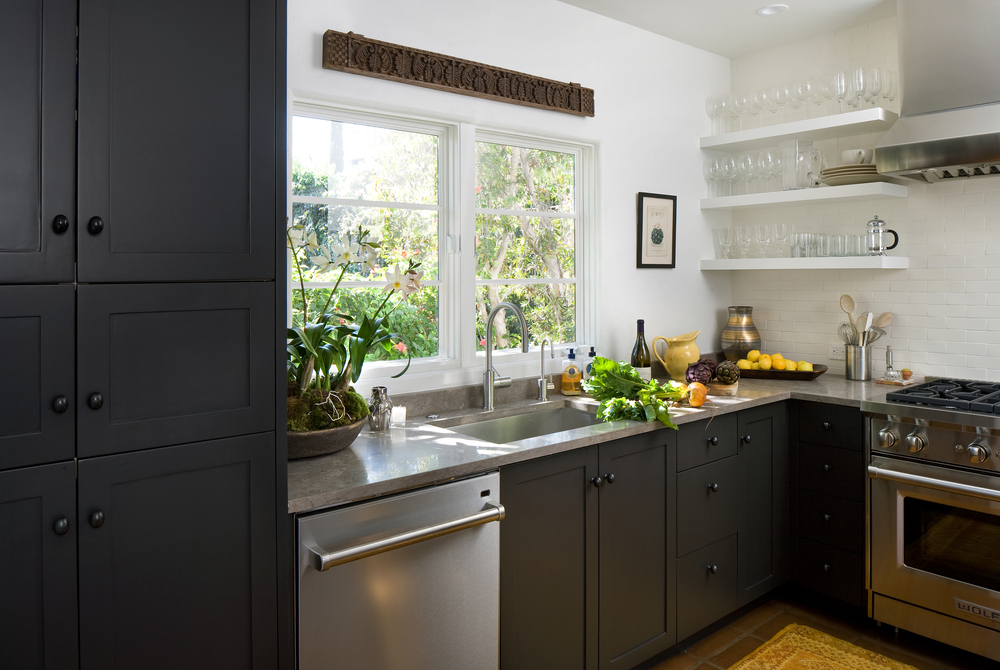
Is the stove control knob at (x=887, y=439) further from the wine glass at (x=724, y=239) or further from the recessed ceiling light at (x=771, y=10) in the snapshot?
the recessed ceiling light at (x=771, y=10)

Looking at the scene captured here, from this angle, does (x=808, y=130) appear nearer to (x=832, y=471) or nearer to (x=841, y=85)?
(x=841, y=85)

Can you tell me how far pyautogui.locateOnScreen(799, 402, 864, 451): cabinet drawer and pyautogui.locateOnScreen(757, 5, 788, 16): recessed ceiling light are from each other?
6.10ft

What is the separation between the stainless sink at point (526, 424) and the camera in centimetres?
279

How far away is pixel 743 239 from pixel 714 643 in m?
2.07

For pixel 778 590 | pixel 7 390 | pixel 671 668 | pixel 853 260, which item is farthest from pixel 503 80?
pixel 778 590

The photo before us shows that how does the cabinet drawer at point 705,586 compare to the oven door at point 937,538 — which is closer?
the oven door at point 937,538

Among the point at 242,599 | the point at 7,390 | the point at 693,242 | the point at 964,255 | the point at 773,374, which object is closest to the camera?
the point at 7,390

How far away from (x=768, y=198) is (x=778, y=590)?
1969 millimetres

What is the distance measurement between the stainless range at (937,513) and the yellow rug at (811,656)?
21 cm

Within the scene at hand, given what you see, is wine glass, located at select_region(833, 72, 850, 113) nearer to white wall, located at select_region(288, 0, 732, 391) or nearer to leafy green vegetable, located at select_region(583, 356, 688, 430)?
white wall, located at select_region(288, 0, 732, 391)

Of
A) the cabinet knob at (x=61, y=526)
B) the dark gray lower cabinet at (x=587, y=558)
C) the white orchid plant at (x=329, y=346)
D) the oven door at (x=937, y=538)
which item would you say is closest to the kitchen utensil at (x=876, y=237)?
the oven door at (x=937, y=538)

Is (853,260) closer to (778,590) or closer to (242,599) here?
(778,590)

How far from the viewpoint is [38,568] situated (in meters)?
1.42

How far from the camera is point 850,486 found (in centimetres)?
302
